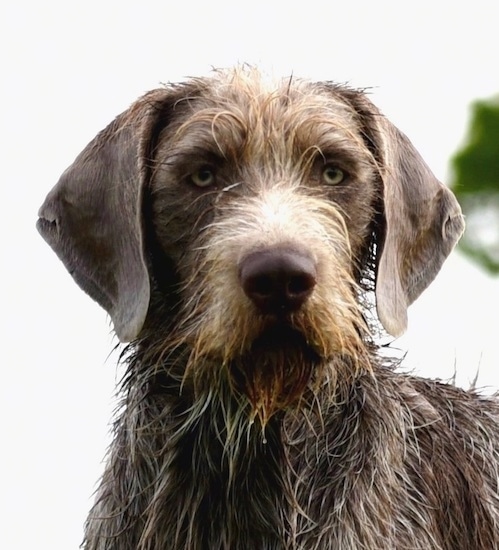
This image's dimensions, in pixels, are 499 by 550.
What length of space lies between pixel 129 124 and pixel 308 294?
1343 mm

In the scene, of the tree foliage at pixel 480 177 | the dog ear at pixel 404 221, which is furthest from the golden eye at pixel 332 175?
the tree foliage at pixel 480 177

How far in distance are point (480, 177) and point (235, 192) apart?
1467 centimetres

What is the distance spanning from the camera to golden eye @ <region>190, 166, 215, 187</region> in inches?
229

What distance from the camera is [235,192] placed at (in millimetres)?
5727

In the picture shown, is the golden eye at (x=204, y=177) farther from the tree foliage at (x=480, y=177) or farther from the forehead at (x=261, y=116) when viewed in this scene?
the tree foliage at (x=480, y=177)

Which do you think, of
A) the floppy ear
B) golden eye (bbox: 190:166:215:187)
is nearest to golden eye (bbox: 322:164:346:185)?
golden eye (bbox: 190:166:215:187)

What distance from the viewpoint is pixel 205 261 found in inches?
218

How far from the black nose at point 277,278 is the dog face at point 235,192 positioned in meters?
0.27

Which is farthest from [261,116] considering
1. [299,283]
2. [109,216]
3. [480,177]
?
[480,177]

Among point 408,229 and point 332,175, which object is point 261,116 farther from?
point 408,229

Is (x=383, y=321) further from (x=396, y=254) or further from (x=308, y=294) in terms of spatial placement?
(x=308, y=294)

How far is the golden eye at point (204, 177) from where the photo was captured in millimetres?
5809

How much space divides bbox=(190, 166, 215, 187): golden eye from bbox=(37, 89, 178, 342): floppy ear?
0.80ft

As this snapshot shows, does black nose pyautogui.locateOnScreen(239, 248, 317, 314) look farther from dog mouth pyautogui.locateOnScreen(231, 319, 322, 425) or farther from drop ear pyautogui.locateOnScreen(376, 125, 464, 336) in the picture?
drop ear pyautogui.locateOnScreen(376, 125, 464, 336)
